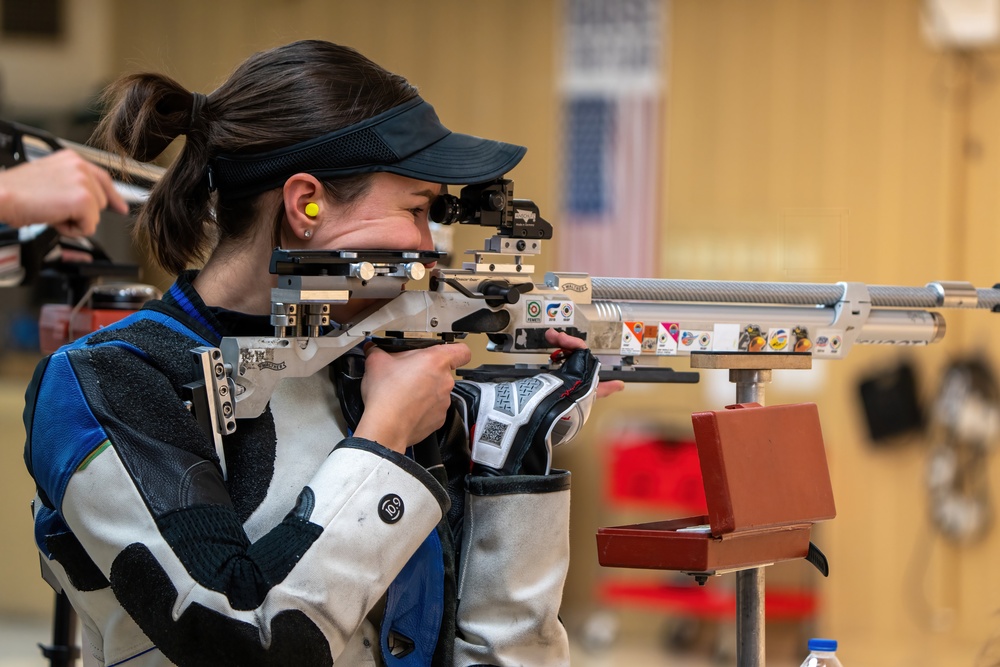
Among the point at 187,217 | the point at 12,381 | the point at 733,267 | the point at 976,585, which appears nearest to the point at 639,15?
the point at 733,267

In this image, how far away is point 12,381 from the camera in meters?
3.96

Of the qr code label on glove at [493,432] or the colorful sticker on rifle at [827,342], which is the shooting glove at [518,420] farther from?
the colorful sticker on rifle at [827,342]

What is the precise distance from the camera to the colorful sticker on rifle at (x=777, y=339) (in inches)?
56.1

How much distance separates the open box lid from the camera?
3.81 ft

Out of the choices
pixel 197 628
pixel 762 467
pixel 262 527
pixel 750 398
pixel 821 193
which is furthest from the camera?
pixel 821 193

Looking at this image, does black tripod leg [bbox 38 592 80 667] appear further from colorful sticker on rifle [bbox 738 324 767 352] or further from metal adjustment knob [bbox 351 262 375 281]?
colorful sticker on rifle [bbox 738 324 767 352]

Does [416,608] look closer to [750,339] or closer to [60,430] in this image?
[60,430]

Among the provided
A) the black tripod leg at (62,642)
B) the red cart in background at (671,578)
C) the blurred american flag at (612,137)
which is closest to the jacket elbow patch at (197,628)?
the black tripod leg at (62,642)

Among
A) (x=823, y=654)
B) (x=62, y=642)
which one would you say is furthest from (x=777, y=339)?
(x=62, y=642)

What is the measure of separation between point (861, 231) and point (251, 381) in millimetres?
3292

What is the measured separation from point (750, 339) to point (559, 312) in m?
0.27

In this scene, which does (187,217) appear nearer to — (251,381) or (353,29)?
(251,381)

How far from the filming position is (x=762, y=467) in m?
1.20

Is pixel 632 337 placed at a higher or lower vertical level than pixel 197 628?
higher
